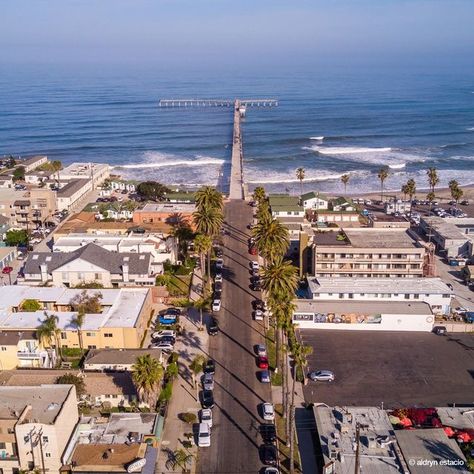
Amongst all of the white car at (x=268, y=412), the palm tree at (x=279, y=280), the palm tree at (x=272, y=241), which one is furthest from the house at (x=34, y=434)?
the palm tree at (x=272, y=241)

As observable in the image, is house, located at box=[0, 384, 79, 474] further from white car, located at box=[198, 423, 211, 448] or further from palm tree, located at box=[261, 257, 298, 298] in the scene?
palm tree, located at box=[261, 257, 298, 298]

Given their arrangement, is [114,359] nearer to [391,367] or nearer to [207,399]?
[207,399]

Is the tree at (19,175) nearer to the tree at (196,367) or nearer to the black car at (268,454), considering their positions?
the tree at (196,367)

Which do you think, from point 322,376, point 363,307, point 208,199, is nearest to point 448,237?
point 363,307

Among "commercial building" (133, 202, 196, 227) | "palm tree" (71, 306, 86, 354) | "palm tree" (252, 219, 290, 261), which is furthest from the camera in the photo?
"commercial building" (133, 202, 196, 227)

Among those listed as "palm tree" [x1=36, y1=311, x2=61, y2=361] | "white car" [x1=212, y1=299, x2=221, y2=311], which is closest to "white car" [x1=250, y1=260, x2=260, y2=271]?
"white car" [x1=212, y1=299, x2=221, y2=311]

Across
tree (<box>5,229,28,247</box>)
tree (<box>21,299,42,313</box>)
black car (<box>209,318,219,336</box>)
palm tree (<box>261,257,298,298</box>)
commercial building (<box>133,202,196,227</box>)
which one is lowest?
black car (<box>209,318,219,336</box>)

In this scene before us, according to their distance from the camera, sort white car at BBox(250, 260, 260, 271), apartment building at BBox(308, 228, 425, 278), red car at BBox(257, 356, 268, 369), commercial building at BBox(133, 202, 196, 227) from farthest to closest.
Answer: commercial building at BBox(133, 202, 196, 227) → white car at BBox(250, 260, 260, 271) → apartment building at BBox(308, 228, 425, 278) → red car at BBox(257, 356, 268, 369)
